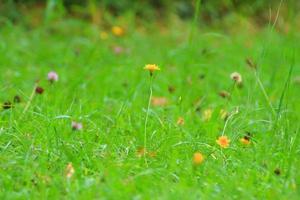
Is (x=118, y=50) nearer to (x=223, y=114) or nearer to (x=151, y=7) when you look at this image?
(x=151, y=7)

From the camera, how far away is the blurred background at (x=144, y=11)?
538 centimetres

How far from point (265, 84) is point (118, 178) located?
2338 millimetres

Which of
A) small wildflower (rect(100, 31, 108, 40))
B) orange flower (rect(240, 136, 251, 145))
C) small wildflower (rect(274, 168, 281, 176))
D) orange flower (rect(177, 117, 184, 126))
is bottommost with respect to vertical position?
small wildflower (rect(100, 31, 108, 40))

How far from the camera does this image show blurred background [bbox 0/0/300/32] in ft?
17.7

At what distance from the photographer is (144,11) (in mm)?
5898

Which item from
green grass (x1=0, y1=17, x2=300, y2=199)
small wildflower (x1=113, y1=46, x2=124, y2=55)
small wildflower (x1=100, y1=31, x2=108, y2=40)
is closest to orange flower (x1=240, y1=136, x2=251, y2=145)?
green grass (x1=0, y1=17, x2=300, y2=199)

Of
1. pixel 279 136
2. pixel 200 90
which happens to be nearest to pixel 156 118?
pixel 279 136

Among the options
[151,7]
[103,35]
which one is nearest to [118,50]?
[103,35]

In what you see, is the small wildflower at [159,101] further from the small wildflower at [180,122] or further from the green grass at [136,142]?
the small wildflower at [180,122]

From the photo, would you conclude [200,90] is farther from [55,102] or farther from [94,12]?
[94,12]

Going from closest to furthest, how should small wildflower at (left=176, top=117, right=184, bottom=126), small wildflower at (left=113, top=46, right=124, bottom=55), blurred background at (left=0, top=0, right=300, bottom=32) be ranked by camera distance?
small wildflower at (left=176, top=117, right=184, bottom=126), small wildflower at (left=113, top=46, right=124, bottom=55), blurred background at (left=0, top=0, right=300, bottom=32)

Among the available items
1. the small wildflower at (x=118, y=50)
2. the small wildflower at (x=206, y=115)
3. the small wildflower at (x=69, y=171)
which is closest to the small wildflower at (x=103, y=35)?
the small wildflower at (x=118, y=50)

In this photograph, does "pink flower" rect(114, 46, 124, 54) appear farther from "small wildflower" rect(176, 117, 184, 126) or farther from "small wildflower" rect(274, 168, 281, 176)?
"small wildflower" rect(274, 168, 281, 176)

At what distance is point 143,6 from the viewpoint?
5914 millimetres
